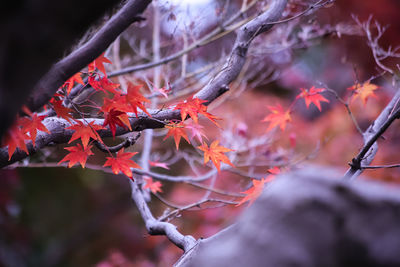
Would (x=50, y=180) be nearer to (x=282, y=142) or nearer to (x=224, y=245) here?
(x=282, y=142)

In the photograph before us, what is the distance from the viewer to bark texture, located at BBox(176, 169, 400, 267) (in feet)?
3.31

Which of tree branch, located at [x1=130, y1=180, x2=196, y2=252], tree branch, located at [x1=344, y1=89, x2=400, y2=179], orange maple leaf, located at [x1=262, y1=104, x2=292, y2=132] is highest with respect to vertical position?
tree branch, located at [x1=344, y1=89, x2=400, y2=179]

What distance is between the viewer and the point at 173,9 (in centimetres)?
326

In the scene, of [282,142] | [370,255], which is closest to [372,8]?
[282,142]

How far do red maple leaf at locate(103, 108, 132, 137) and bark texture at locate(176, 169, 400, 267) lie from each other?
837 mm

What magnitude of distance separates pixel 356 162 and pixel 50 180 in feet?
22.6

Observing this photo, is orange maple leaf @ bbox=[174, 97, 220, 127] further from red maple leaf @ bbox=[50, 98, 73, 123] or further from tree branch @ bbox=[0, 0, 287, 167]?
red maple leaf @ bbox=[50, 98, 73, 123]

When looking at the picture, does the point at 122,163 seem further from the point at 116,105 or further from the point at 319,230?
the point at 319,230

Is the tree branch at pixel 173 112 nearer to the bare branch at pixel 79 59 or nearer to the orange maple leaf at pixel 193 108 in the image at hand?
the orange maple leaf at pixel 193 108

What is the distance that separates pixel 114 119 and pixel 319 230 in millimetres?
1102

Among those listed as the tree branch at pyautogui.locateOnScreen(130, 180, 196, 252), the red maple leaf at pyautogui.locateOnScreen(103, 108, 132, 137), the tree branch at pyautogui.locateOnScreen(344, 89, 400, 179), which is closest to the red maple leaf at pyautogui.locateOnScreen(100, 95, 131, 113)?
the red maple leaf at pyautogui.locateOnScreen(103, 108, 132, 137)

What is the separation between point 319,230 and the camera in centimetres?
101

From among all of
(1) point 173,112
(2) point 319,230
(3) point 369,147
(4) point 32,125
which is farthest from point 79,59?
(3) point 369,147

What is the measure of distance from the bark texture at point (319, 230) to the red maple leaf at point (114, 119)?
837 millimetres
